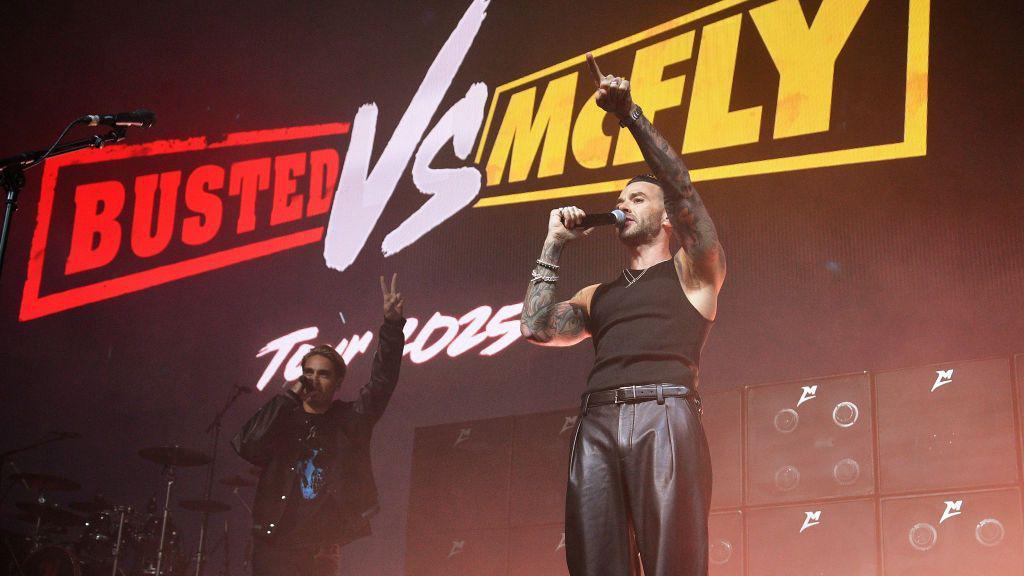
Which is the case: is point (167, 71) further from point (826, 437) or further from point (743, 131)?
point (826, 437)

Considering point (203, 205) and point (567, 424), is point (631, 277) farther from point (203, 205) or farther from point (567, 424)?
point (203, 205)

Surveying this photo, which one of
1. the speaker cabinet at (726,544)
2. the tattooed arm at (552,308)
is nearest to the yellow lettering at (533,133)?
the speaker cabinet at (726,544)

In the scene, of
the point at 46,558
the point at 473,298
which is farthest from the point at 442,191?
the point at 46,558

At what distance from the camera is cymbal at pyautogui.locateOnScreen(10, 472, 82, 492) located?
6617 mm

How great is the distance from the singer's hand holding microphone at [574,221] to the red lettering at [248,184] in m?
5.16

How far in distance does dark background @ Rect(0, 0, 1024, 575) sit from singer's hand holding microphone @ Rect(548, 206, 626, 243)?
2352 mm

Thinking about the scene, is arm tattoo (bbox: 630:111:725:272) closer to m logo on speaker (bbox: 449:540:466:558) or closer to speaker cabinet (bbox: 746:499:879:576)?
speaker cabinet (bbox: 746:499:879:576)

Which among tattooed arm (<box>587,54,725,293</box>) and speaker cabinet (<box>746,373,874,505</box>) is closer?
tattooed arm (<box>587,54,725,293</box>)

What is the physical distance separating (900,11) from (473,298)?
2.89m

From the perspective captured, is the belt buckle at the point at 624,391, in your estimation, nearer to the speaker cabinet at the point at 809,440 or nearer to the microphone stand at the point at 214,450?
the speaker cabinet at the point at 809,440

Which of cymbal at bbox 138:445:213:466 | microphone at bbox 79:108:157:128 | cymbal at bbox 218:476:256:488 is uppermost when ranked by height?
microphone at bbox 79:108:157:128

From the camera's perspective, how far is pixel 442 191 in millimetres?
6414

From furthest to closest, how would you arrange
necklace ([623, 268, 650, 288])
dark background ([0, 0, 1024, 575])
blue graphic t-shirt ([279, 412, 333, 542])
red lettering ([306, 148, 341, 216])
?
red lettering ([306, 148, 341, 216]), dark background ([0, 0, 1024, 575]), blue graphic t-shirt ([279, 412, 333, 542]), necklace ([623, 268, 650, 288])

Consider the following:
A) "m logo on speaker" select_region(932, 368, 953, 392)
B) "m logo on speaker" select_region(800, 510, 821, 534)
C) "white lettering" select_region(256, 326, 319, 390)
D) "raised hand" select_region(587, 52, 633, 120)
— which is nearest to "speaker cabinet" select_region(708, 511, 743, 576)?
"m logo on speaker" select_region(800, 510, 821, 534)
